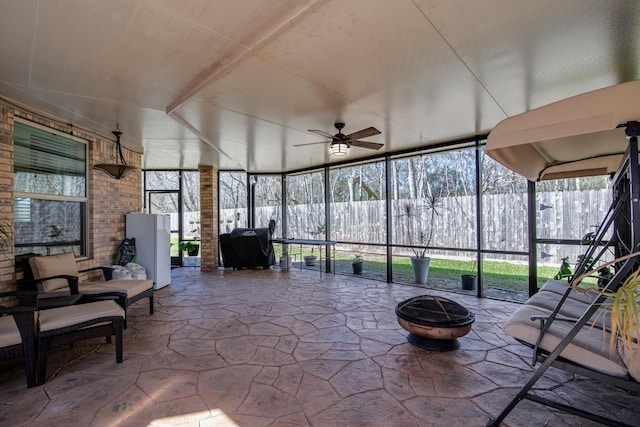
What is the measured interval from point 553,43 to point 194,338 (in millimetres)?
4152

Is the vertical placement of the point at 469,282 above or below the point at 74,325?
below

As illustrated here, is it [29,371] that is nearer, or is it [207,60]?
[29,371]

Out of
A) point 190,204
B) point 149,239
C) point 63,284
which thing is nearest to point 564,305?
point 63,284

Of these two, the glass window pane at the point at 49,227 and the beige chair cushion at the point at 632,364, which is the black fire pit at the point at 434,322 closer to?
the beige chair cushion at the point at 632,364

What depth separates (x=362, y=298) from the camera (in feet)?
15.5

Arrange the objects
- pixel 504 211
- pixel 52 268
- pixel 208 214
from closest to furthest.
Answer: pixel 52 268
pixel 504 211
pixel 208 214

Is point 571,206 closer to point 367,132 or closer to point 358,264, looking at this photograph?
point 367,132

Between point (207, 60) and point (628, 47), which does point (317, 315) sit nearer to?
point (207, 60)

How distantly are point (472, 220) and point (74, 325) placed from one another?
5.52 metres

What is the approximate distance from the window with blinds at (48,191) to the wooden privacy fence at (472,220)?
4520 mm

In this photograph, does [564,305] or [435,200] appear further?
[435,200]

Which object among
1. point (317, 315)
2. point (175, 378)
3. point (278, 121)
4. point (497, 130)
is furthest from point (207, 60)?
point (317, 315)

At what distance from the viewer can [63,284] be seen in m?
3.57

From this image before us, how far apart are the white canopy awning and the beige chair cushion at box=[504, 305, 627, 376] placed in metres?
1.13
